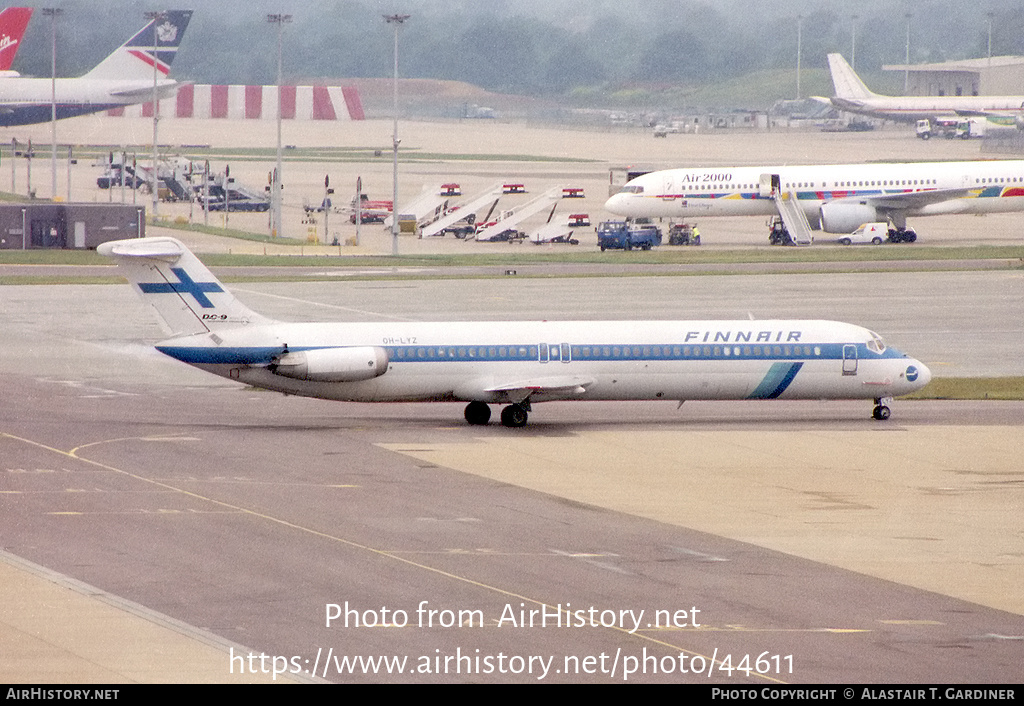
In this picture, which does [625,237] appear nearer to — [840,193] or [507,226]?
[507,226]

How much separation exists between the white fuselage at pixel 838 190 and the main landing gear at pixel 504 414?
60102 mm

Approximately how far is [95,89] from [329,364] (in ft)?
439

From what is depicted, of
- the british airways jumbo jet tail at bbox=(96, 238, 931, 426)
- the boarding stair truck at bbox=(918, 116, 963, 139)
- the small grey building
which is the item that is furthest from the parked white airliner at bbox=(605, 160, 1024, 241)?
the boarding stair truck at bbox=(918, 116, 963, 139)

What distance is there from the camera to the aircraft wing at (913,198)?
332 feet

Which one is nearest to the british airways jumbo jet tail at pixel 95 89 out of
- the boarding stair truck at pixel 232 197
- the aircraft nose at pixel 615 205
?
the boarding stair truck at pixel 232 197

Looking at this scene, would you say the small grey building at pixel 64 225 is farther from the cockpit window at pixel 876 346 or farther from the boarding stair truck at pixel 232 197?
the cockpit window at pixel 876 346

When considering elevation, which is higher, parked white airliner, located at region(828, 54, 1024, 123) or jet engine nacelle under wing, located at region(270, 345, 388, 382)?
parked white airliner, located at region(828, 54, 1024, 123)

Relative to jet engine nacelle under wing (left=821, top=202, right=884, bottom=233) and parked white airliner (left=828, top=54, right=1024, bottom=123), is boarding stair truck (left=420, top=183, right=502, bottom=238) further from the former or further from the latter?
parked white airliner (left=828, top=54, right=1024, bottom=123)

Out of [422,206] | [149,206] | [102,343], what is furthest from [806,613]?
[149,206]

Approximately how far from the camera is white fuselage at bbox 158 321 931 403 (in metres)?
42.3

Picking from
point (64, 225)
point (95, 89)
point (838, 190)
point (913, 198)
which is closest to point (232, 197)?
point (64, 225)

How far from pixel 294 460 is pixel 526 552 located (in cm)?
1108

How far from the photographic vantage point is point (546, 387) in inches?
1684

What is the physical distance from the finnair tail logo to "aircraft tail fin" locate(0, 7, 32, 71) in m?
116
